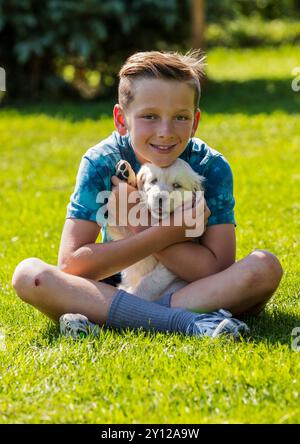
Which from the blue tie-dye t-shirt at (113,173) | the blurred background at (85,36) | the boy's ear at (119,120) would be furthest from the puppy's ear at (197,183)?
the blurred background at (85,36)

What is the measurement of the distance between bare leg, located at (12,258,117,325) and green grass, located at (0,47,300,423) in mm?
145

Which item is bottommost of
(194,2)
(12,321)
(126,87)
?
(12,321)

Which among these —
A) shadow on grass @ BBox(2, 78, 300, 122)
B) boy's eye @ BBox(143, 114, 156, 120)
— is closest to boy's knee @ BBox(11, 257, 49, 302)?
boy's eye @ BBox(143, 114, 156, 120)

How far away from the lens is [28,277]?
12.6 ft

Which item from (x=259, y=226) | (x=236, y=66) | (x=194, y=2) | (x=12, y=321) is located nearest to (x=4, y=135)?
(x=194, y=2)

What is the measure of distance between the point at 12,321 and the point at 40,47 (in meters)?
8.34

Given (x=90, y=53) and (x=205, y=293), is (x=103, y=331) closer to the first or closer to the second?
(x=205, y=293)

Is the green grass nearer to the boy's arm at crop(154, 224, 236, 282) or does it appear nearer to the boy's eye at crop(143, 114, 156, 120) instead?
the boy's arm at crop(154, 224, 236, 282)

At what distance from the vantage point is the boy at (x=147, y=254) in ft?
12.4

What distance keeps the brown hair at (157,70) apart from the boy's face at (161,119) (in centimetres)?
3

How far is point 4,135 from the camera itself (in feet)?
32.9

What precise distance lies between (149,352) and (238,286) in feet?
1.97

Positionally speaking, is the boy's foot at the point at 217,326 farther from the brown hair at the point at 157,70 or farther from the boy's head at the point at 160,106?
the brown hair at the point at 157,70

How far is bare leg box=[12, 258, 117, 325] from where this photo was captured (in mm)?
3828
